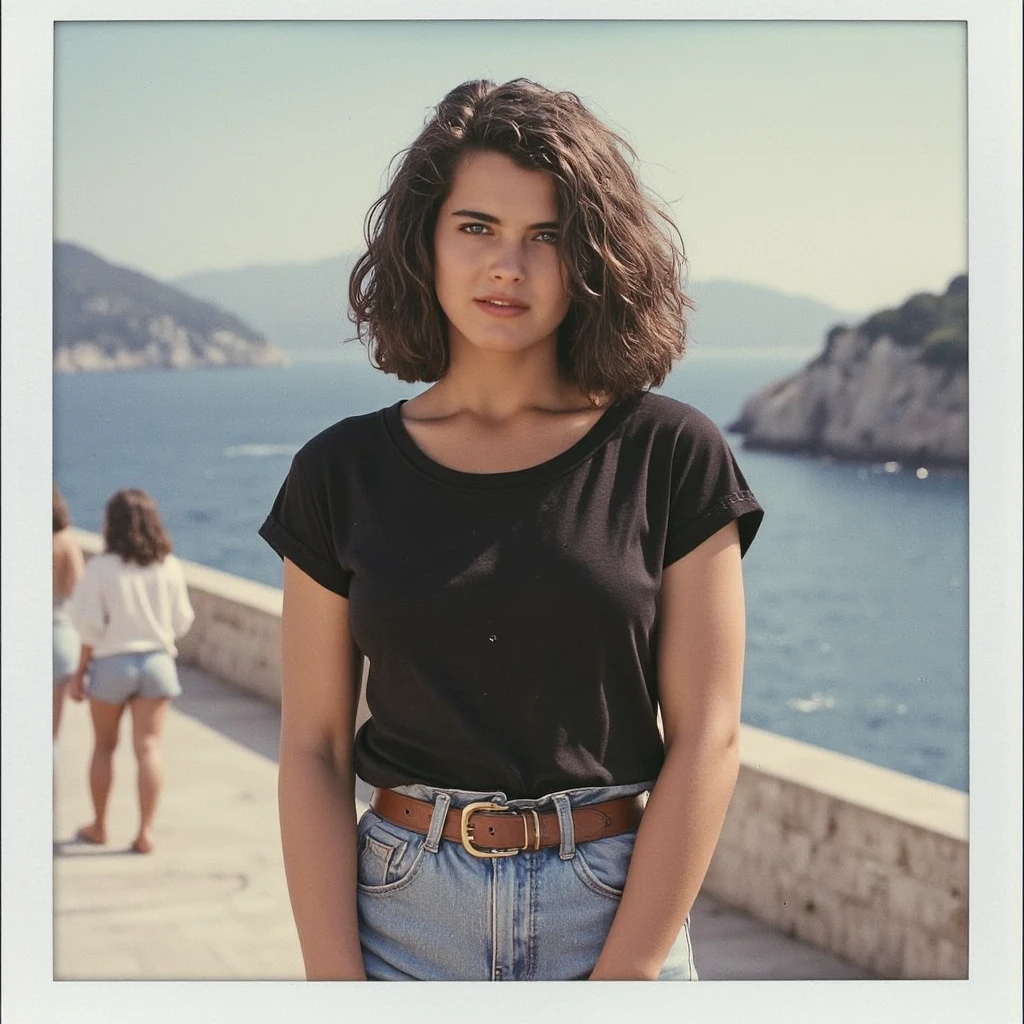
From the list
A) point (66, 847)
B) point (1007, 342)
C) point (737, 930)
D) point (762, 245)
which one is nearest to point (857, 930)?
point (737, 930)

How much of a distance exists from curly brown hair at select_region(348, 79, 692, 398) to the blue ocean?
1125 centimetres

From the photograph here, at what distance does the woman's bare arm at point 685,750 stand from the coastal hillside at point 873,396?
5.82m

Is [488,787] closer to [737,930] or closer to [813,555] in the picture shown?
[737,930]

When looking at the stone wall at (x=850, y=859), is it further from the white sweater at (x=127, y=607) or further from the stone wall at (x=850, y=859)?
the white sweater at (x=127, y=607)

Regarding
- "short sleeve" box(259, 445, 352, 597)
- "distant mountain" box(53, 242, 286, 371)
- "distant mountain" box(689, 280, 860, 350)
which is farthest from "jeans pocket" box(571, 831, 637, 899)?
"distant mountain" box(689, 280, 860, 350)

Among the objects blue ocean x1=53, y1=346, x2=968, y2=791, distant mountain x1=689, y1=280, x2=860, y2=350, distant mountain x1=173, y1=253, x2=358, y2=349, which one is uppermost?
distant mountain x1=689, y1=280, x2=860, y2=350

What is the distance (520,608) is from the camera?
1.38 m

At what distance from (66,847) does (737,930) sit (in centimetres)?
205

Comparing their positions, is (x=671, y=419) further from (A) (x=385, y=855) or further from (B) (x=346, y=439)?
(A) (x=385, y=855)

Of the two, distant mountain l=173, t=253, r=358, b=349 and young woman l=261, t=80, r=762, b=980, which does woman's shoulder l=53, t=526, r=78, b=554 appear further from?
distant mountain l=173, t=253, r=358, b=349

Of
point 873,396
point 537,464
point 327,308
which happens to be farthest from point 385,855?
point 327,308

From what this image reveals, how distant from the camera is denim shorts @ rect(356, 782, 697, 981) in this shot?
4.58 feet

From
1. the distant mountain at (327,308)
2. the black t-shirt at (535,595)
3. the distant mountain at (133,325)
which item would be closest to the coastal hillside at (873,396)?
the distant mountain at (327,308)

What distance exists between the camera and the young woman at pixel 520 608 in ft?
4.55
